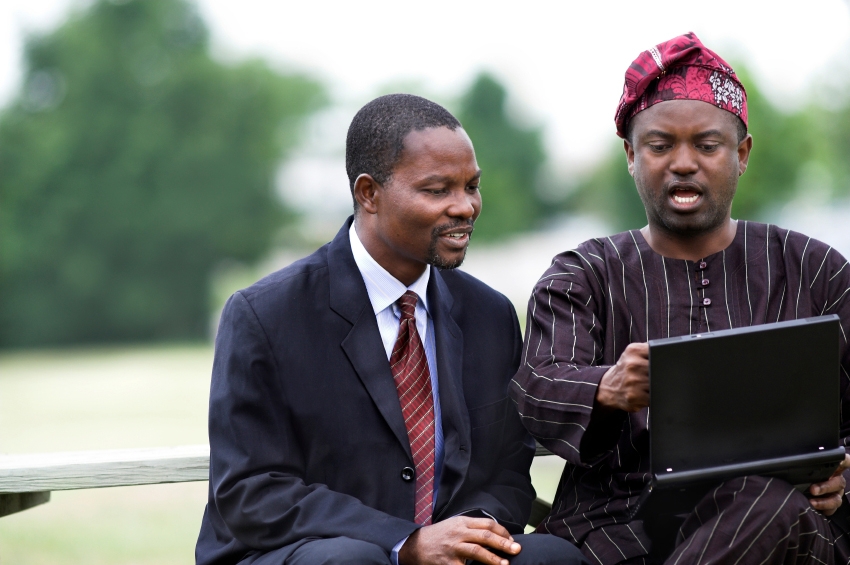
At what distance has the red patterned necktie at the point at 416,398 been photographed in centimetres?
288

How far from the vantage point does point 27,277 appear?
29.9 m

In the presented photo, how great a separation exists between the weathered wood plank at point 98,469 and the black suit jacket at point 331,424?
44cm

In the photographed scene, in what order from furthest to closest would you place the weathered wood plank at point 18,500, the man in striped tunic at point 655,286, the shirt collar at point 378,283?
the weathered wood plank at point 18,500, the shirt collar at point 378,283, the man in striped tunic at point 655,286

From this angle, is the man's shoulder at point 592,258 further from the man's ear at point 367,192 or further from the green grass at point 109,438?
the green grass at point 109,438

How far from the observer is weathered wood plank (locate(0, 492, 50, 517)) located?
3326 millimetres

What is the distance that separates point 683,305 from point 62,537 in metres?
5.20

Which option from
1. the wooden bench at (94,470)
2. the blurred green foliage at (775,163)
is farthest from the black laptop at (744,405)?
the blurred green foliage at (775,163)

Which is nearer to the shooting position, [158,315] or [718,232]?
[718,232]

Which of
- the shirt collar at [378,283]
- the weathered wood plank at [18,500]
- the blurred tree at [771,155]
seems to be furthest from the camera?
Answer: the blurred tree at [771,155]

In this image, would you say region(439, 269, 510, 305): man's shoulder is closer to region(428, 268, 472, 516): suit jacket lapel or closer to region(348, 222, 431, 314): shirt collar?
region(428, 268, 472, 516): suit jacket lapel

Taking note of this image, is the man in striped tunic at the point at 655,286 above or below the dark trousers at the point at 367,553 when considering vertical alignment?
above

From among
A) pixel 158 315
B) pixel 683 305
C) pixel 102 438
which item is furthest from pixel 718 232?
pixel 158 315

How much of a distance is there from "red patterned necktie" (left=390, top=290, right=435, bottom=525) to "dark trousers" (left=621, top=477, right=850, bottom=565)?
71cm

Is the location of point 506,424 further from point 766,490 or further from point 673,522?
point 766,490
